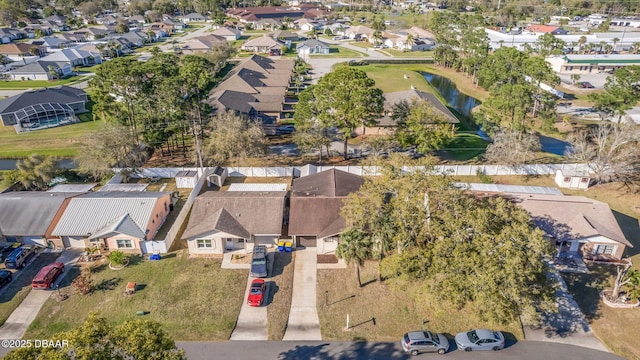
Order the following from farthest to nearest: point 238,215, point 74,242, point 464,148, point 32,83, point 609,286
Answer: point 32,83 → point 464,148 → point 238,215 → point 74,242 → point 609,286

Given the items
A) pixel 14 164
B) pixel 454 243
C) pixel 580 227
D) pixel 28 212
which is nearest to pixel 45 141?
pixel 14 164

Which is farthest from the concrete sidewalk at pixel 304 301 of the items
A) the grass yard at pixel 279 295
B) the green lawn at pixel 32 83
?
the green lawn at pixel 32 83

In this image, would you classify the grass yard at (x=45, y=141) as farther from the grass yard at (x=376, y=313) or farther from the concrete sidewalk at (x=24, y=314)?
the grass yard at (x=376, y=313)

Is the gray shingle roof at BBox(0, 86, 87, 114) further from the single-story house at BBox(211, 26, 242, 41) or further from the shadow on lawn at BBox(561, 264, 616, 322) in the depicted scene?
the single-story house at BBox(211, 26, 242, 41)

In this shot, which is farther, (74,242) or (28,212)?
(28,212)

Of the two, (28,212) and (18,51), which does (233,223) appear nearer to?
(28,212)

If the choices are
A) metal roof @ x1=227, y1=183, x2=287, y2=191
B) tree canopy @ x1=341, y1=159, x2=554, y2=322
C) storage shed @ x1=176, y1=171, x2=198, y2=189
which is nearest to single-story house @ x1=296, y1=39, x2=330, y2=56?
storage shed @ x1=176, y1=171, x2=198, y2=189
